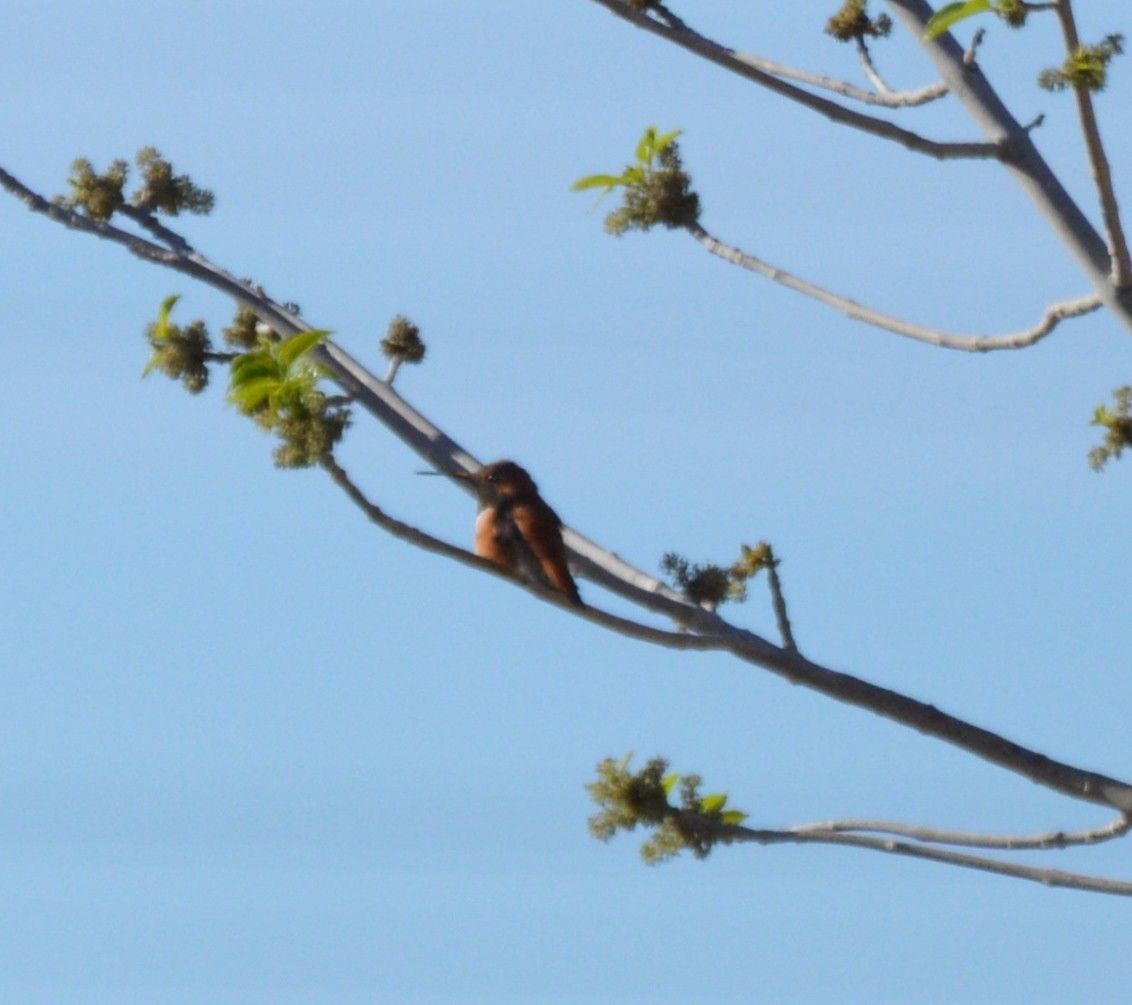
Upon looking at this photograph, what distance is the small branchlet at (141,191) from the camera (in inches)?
237

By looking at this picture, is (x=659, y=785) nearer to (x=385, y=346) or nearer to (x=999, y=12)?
(x=385, y=346)

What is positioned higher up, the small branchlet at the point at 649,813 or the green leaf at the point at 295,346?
the green leaf at the point at 295,346

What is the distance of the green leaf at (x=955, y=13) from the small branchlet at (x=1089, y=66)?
25 centimetres

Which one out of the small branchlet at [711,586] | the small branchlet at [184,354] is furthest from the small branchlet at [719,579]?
the small branchlet at [184,354]

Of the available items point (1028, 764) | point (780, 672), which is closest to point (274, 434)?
point (780, 672)

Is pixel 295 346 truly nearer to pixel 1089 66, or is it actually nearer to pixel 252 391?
pixel 252 391

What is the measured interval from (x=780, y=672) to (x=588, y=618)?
0.60 metres

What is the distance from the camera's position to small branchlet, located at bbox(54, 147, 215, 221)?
6012mm

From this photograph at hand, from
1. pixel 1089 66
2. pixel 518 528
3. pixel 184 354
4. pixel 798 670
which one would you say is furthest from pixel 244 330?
→ pixel 1089 66

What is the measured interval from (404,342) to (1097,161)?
2633mm

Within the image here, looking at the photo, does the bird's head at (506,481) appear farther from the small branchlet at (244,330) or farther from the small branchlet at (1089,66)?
the small branchlet at (1089,66)

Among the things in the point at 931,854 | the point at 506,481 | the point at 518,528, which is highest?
the point at 506,481

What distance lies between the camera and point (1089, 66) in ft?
13.6

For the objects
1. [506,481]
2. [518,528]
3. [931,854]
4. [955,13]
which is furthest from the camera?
[506,481]
